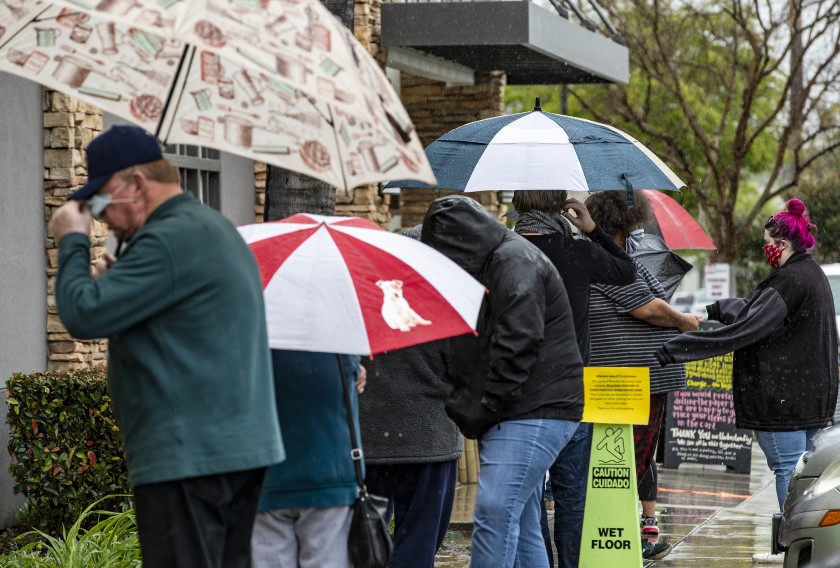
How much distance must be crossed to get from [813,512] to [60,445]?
4.36 metres

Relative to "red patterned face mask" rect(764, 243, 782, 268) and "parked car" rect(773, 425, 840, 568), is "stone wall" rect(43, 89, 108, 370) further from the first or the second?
"parked car" rect(773, 425, 840, 568)

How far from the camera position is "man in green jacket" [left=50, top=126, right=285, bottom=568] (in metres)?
3.61

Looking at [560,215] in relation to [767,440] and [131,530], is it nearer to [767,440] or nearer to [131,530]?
[767,440]

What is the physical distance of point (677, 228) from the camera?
30.5ft

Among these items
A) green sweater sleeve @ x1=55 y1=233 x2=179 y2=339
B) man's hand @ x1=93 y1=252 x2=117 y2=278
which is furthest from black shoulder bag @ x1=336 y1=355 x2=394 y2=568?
green sweater sleeve @ x1=55 y1=233 x2=179 y2=339

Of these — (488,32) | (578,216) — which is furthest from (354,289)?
(488,32)

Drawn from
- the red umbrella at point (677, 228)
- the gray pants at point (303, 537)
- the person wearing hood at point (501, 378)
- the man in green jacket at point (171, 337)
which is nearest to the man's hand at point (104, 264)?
the man in green jacket at point (171, 337)

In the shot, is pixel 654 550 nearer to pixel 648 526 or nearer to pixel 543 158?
pixel 648 526

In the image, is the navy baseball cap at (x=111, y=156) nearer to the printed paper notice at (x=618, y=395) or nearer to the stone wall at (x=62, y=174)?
the printed paper notice at (x=618, y=395)

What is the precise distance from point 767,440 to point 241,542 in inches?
169

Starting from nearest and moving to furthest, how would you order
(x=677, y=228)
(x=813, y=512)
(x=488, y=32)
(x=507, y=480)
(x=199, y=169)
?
(x=507, y=480) < (x=813, y=512) < (x=677, y=228) < (x=199, y=169) < (x=488, y=32)

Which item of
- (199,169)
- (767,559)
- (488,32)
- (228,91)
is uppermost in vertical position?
(488,32)

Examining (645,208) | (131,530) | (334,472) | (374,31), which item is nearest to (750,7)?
(374,31)

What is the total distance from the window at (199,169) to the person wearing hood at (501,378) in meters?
5.50
